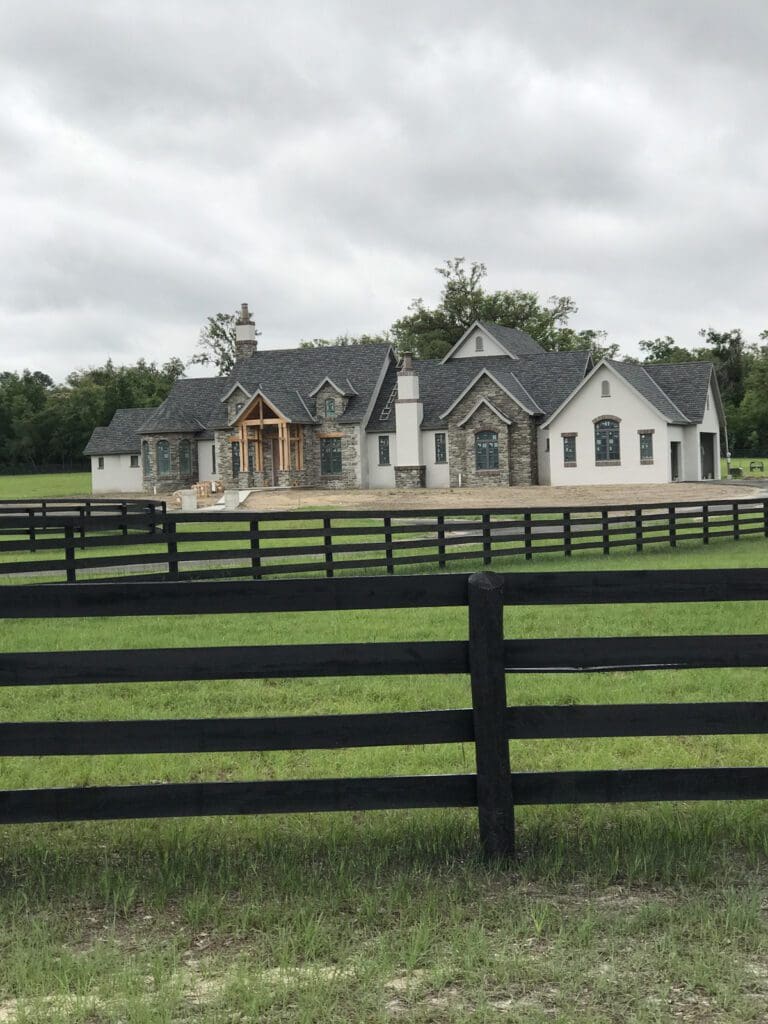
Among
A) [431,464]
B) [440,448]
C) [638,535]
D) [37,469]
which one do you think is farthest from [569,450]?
[37,469]

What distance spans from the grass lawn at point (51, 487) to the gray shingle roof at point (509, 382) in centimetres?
1793

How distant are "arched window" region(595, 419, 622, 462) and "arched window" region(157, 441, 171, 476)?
24.0 meters

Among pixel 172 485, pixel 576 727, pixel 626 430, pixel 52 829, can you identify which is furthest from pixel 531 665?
pixel 172 485

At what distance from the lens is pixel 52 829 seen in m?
5.76

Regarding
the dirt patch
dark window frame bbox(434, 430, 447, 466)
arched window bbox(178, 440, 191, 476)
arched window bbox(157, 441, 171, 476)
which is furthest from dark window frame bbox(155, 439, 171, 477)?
dark window frame bbox(434, 430, 447, 466)

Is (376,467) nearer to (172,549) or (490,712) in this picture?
(172,549)

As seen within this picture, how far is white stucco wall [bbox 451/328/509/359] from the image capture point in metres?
67.6

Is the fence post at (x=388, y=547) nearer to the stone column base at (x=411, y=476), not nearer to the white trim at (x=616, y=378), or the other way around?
the white trim at (x=616, y=378)

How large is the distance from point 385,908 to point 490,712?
87 centimetres

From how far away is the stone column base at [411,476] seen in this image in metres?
58.5

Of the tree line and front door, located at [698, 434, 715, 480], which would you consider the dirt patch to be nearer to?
front door, located at [698, 434, 715, 480]

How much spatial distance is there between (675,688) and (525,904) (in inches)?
181

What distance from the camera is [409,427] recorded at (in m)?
58.4

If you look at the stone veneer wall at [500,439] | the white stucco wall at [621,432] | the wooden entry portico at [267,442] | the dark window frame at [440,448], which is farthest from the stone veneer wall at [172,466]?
the white stucco wall at [621,432]
